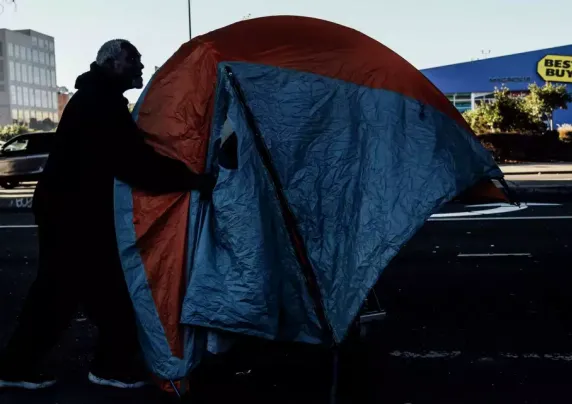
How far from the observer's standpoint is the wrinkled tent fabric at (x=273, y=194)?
12.0ft

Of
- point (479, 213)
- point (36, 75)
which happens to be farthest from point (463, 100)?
point (36, 75)

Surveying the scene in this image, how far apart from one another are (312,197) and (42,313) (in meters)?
1.55

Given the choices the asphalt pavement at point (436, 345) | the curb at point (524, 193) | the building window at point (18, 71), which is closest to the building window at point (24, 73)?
the building window at point (18, 71)

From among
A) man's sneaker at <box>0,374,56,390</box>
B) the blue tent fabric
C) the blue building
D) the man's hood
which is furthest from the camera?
the blue building

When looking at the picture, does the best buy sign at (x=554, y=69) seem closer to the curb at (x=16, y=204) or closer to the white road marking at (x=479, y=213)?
the white road marking at (x=479, y=213)

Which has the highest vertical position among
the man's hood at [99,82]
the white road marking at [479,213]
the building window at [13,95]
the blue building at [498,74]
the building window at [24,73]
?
the building window at [24,73]

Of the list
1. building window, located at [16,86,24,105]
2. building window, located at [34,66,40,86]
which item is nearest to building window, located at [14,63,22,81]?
building window, located at [16,86,24,105]

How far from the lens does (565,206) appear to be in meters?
12.7

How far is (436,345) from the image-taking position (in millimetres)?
4863

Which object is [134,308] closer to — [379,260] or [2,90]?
[379,260]

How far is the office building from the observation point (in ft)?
443

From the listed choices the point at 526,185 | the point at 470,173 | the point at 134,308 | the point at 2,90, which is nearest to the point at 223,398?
the point at 134,308

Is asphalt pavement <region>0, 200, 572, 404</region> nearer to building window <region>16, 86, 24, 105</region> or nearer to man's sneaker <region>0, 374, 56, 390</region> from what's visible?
man's sneaker <region>0, 374, 56, 390</region>

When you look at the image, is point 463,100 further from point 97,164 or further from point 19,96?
point 19,96
